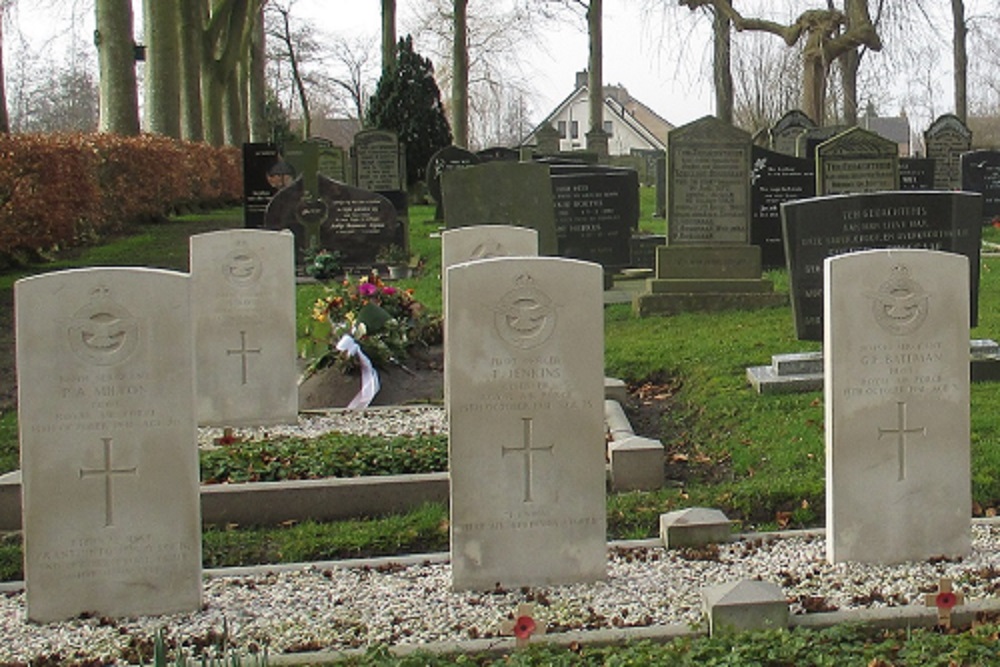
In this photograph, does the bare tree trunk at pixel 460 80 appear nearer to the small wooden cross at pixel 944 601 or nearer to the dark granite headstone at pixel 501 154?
the dark granite headstone at pixel 501 154

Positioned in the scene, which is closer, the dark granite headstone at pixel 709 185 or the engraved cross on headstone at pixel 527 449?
the engraved cross on headstone at pixel 527 449

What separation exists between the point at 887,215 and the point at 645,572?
401 cm

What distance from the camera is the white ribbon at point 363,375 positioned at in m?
10.4

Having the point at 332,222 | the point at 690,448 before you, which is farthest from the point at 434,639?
the point at 332,222

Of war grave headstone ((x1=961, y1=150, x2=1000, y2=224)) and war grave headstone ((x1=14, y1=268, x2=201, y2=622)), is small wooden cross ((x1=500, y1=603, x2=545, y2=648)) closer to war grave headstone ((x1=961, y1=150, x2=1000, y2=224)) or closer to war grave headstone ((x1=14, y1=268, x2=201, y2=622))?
war grave headstone ((x1=14, y1=268, x2=201, y2=622))

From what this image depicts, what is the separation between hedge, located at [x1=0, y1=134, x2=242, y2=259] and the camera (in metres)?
17.0

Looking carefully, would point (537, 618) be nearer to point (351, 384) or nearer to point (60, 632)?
point (60, 632)

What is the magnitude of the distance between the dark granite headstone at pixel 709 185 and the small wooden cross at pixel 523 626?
9.21 meters

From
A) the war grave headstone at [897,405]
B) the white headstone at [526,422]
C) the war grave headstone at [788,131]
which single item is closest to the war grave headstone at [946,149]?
the war grave headstone at [788,131]

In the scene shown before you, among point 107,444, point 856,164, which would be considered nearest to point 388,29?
point 856,164

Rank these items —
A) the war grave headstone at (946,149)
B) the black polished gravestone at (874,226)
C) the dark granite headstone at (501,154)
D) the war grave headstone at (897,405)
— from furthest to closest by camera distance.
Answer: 1. the dark granite headstone at (501,154)
2. the war grave headstone at (946,149)
3. the black polished gravestone at (874,226)
4. the war grave headstone at (897,405)

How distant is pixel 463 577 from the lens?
19.4 feet

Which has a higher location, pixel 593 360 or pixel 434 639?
pixel 593 360

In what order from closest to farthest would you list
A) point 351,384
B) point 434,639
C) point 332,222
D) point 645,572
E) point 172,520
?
point 434,639
point 172,520
point 645,572
point 351,384
point 332,222
